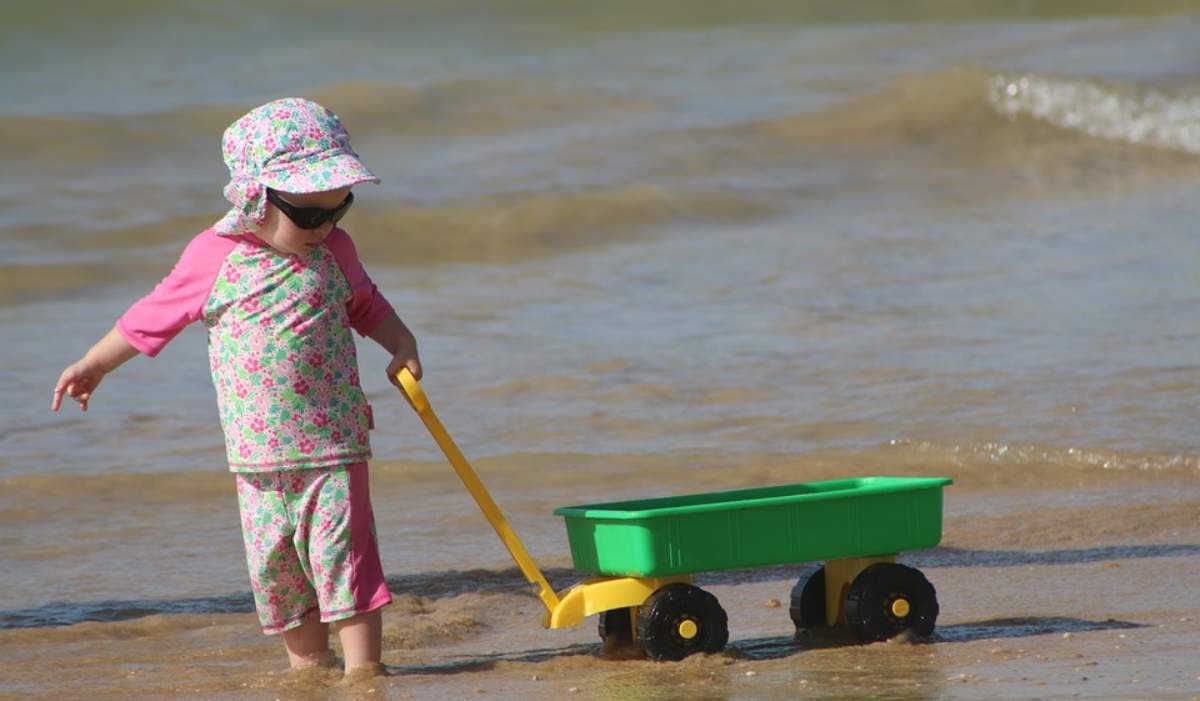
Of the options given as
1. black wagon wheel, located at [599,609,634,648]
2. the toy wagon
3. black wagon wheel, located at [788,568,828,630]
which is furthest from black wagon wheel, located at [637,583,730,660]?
black wagon wheel, located at [788,568,828,630]

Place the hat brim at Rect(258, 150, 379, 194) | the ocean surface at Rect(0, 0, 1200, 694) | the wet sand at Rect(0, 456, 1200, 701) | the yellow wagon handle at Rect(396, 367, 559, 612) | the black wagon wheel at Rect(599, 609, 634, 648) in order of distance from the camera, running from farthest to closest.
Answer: the ocean surface at Rect(0, 0, 1200, 694), the black wagon wheel at Rect(599, 609, 634, 648), the yellow wagon handle at Rect(396, 367, 559, 612), the hat brim at Rect(258, 150, 379, 194), the wet sand at Rect(0, 456, 1200, 701)

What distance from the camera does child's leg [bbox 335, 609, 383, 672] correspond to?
346cm

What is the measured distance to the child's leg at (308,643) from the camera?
11.6 ft

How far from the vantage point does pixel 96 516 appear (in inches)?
225

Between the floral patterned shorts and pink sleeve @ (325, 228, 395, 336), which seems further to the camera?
pink sleeve @ (325, 228, 395, 336)

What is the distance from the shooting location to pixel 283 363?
3.44 m

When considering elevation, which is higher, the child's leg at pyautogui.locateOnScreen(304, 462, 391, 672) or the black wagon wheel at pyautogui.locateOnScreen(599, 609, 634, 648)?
the child's leg at pyautogui.locateOnScreen(304, 462, 391, 672)

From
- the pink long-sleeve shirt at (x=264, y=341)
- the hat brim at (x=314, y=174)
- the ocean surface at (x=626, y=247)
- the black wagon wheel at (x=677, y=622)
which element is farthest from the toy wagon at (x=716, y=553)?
the ocean surface at (x=626, y=247)

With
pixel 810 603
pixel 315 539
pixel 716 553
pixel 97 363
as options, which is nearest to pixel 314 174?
pixel 97 363

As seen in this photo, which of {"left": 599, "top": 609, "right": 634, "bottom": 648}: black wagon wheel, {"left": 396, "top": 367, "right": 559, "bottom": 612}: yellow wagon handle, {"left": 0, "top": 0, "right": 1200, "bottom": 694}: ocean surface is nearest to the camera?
{"left": 396, "top": 367, "right": 559, "bottom": 612}: yellow wagon handle

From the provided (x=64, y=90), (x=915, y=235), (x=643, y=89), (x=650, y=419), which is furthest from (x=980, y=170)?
(x=64, y=90)

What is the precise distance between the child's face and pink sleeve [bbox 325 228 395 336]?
0.09 meters

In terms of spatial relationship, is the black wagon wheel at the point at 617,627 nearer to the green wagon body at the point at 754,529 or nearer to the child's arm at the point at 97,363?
the green wagon body at the point at 754,529

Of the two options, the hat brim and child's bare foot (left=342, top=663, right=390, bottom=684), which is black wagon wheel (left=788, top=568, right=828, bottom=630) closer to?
child's bare foot (left=342, top=663, right=390, bottom=684)
